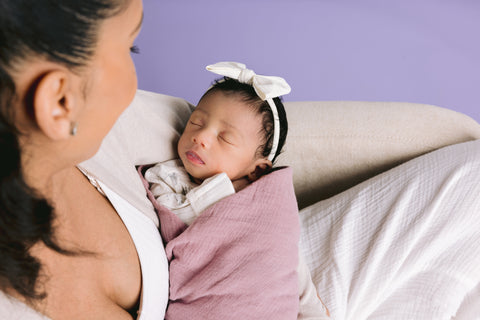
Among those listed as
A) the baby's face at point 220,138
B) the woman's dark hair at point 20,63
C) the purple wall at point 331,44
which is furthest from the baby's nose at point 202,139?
the purple wall at point 331,44

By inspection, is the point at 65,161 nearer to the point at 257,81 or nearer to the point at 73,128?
the point at 73,128

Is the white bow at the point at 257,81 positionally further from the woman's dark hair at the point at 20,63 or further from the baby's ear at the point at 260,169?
the woman's dark hair at the point at 20,63

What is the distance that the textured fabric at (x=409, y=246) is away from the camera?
1.22 m

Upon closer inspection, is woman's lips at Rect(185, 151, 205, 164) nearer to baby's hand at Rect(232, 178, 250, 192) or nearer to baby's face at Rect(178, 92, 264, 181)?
baby's face at Rect(178, 92, 264, 181)

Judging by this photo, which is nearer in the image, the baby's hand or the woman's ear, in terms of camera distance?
the woman's ear

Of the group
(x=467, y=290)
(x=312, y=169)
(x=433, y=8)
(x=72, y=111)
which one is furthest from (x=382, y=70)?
(x=72, y=111)

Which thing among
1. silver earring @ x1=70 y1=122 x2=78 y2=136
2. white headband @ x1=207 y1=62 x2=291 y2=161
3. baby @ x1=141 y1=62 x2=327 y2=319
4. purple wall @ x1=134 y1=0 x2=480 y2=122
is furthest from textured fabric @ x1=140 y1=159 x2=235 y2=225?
purple wall @ x1=134 y1=0 x2=480 y2=122

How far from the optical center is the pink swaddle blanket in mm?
Answer: 971

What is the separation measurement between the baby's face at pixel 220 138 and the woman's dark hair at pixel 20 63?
58 cm

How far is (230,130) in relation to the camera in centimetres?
123

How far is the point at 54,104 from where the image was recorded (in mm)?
535

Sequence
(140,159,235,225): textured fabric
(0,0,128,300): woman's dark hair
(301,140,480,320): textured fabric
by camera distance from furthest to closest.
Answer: (301,140,480,320): textured fabric < (140,159,235,225): textured fabric < (0,0,128,300): woman's dark hair

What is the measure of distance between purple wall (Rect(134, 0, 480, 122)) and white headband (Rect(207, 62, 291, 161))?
1.07 metres

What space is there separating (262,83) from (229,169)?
263 mm
